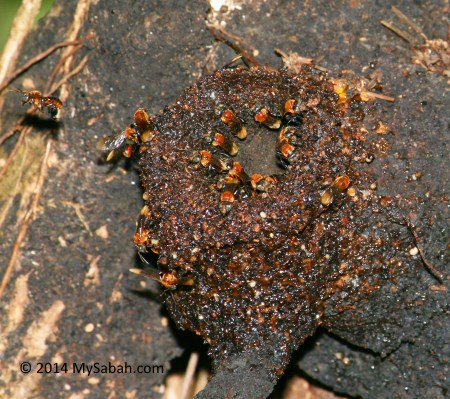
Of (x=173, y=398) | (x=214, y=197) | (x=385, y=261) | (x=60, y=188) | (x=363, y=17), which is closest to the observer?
(x=214, y=197)

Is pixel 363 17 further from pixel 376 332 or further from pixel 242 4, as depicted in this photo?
pixel 376 332

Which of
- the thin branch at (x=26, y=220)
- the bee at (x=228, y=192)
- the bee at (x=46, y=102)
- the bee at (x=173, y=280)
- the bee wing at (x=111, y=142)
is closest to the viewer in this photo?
the bee at (x=228, y=192)

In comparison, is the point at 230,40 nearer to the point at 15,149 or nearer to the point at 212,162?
the point at 212,162

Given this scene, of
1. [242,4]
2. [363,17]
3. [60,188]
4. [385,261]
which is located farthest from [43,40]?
[385,261]

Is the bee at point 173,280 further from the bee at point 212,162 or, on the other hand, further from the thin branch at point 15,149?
the thin branch at point 15,149

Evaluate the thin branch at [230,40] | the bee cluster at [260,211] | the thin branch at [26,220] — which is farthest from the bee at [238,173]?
the thin branch at [26,220]
